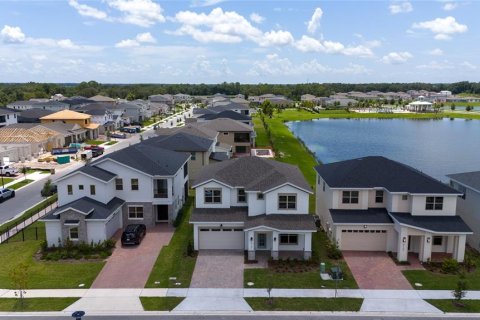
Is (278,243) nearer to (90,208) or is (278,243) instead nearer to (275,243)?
(275,243)

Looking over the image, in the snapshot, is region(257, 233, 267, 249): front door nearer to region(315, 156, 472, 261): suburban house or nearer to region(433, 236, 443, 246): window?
region(315, 156, 472, 261): suburban house

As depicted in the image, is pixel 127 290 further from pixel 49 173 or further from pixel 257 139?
pixel 257 139

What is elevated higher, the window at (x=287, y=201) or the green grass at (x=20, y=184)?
the window at (x=287, y=201)

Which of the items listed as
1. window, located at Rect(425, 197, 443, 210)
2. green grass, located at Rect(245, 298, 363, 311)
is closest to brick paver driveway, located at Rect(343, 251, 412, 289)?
green grass, located at Rect(245, 298, 363, 311)

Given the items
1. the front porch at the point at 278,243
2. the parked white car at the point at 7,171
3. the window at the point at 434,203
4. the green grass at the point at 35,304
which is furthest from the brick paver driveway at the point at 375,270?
the parked white car at the point at 7,171

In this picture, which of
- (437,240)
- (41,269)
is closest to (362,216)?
(437,240)

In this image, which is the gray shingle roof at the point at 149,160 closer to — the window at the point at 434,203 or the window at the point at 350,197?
the window at the point at 350,197
